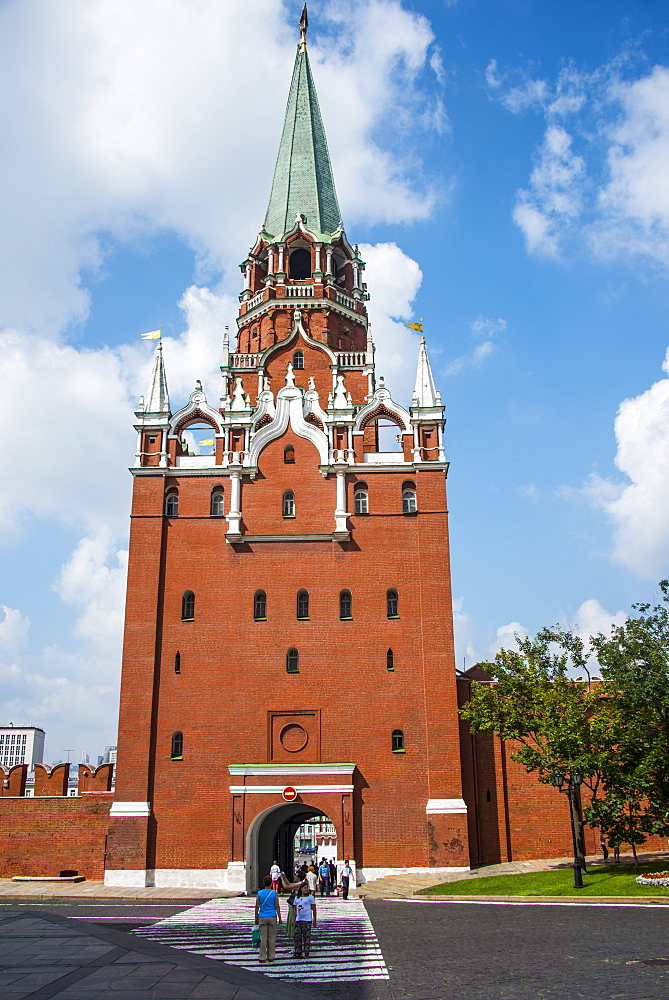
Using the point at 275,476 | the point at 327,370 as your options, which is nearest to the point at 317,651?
the point at 275,476

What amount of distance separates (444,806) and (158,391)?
2376 centimetres

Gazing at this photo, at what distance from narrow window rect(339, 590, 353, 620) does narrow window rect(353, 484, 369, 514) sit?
3.93 metres

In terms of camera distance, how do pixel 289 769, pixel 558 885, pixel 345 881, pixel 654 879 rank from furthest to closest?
pixel 289 769 → pixel 345 881 → pixel 558 885 → pixel 654 879

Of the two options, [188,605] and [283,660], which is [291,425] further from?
[283,660]

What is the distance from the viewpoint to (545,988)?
15.1 meters

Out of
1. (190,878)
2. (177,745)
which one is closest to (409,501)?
(177,745)

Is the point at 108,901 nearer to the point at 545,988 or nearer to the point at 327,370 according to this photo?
the point at 545,988

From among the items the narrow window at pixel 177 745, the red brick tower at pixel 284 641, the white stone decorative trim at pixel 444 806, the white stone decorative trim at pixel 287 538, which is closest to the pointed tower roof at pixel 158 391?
the red brick tower at pixel 284 641

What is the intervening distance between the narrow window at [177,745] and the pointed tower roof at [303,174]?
28781mm

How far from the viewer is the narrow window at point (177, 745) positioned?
38.7 meters

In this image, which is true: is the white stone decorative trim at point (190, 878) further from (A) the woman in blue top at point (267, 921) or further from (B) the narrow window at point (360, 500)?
(A) the woman in blue top at point (267, 921)

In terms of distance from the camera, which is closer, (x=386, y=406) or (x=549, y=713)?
(x=549, y=713)

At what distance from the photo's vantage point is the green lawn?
2816 cm

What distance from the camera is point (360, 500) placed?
42.1 meters
